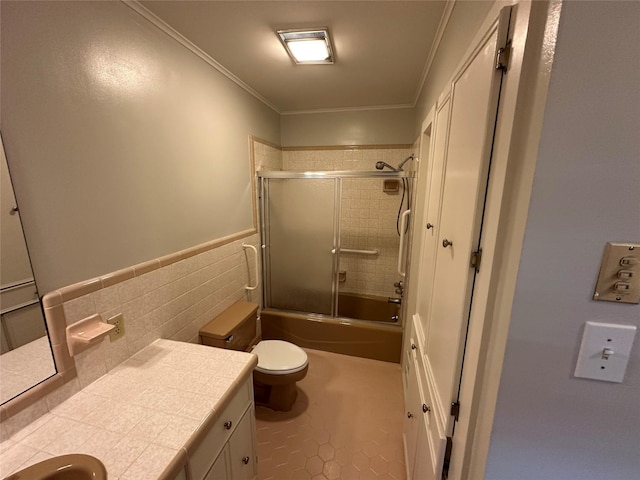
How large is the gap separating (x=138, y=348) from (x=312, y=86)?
2.31m

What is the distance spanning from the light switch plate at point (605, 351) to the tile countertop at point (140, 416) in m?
1.10

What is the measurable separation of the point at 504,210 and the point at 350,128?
2641mm

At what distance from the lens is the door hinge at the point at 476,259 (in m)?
0.71

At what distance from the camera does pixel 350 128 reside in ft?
9.64

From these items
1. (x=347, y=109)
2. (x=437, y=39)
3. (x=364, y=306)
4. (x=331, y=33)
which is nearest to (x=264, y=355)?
(x=364, y=306)

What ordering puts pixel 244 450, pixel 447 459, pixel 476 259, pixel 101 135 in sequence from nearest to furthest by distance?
pixel 476 259 → pixel 447 459 → pixel 101 135 → pixel 244 450

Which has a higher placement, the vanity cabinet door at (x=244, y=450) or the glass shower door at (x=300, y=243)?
the glass shower door at (x=300, y=243)

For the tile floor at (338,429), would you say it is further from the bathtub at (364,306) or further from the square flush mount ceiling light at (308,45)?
the square flush mount ceiling light at (308,45)

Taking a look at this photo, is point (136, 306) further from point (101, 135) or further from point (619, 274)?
point (619, 274)

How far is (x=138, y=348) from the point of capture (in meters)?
1.32

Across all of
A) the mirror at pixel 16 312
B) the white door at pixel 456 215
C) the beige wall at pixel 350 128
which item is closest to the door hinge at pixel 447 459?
the white door at pixel 456 215

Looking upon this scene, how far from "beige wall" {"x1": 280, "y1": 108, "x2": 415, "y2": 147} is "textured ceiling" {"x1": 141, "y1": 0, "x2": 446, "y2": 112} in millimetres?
416

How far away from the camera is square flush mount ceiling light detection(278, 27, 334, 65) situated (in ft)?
4.85

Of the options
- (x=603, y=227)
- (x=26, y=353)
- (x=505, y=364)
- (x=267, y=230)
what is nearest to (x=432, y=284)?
(x=505, y=364)
